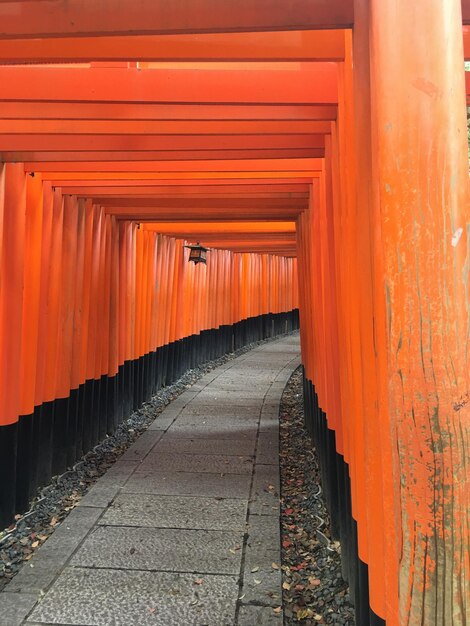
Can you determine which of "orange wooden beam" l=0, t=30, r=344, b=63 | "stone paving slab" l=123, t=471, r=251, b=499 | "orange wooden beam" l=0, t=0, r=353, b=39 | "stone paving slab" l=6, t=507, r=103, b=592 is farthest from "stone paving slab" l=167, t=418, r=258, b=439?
"orange wooden beam" l=0, t=0, r=353, b=39

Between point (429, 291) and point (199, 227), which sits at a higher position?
point (199, 227)

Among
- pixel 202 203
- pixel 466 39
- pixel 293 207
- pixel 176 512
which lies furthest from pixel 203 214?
pixel 466 39

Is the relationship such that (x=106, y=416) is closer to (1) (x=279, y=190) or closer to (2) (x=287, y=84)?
(1) (x=279, y=190)

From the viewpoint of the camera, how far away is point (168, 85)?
2.76 metres

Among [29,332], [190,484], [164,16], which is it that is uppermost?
[164,16]

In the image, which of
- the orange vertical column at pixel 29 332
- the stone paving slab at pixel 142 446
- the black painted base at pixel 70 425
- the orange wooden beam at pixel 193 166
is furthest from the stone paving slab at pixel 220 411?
the orange wooden beam at pixel 193 166

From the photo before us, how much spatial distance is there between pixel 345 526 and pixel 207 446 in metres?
3.13

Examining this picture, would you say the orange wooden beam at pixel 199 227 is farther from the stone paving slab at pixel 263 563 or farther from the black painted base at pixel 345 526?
the stone paving slab at pixel 263 563

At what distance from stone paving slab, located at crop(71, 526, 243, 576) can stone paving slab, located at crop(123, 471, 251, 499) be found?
754 millimetres

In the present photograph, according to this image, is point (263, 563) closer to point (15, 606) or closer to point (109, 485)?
point (15, 606)

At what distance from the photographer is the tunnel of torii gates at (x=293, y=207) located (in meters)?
1.25

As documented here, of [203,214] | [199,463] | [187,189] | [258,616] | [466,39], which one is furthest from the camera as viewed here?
[203,214]

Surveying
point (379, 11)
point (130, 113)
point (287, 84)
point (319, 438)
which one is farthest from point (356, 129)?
point (319, 438)

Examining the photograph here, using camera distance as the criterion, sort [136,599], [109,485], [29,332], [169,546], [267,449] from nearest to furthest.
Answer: [136,599]
[169,546]
[29,332]
[109,485]
[267,449]
